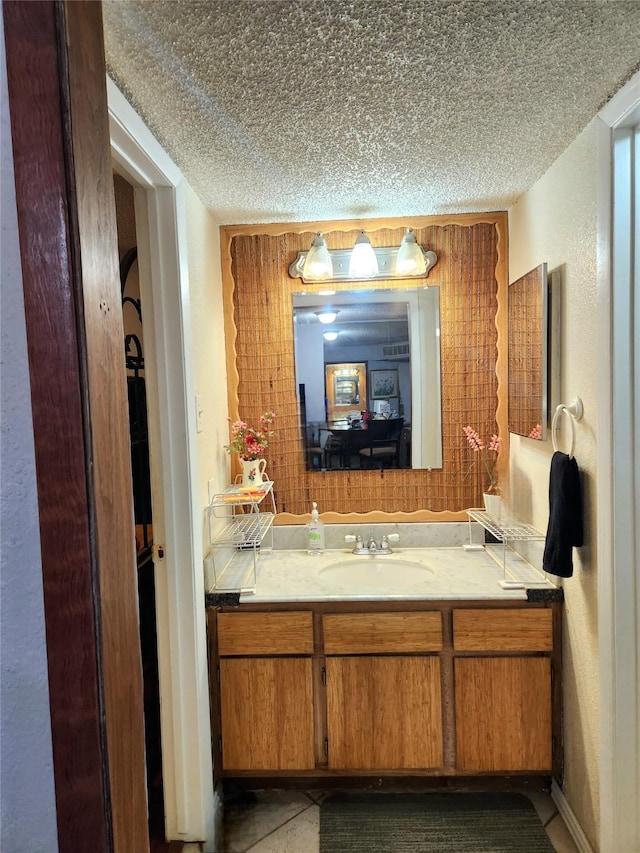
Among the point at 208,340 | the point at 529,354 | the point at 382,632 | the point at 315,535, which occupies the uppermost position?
the point at 208,340

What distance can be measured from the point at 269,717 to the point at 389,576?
0.69 meters

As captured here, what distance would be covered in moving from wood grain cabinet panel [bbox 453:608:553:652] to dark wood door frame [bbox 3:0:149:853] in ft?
4.53

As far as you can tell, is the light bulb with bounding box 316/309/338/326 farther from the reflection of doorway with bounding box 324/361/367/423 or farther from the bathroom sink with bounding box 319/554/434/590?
the bathroom sink with bounding box 319/554/434/590

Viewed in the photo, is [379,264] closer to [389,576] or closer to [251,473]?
[251,473]

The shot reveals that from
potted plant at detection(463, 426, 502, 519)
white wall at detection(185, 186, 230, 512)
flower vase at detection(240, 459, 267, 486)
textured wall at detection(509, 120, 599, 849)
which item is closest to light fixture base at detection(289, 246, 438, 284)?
white wall at detection(185, 186, 230, 512)

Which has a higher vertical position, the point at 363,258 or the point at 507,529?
the point at 363,258

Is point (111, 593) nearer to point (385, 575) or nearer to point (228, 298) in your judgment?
point (385, 575)

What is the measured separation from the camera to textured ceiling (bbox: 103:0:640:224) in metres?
0.98

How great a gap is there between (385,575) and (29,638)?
1.64m

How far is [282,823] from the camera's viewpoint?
68.9 inches

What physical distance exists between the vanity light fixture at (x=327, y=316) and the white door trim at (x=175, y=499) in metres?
0.73

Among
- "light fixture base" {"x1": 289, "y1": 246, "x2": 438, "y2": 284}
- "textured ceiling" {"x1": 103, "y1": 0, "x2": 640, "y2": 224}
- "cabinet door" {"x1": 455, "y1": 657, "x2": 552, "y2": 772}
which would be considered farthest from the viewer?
"light fixture base" {"x1": 289, "y1": 246, "x2": 438, "y2": 284}

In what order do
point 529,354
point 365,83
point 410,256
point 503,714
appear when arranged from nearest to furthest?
point 365,83 → point 503,714 → point 529,354 → point 410,256

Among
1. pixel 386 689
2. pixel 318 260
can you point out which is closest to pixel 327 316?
pixel 318 260
